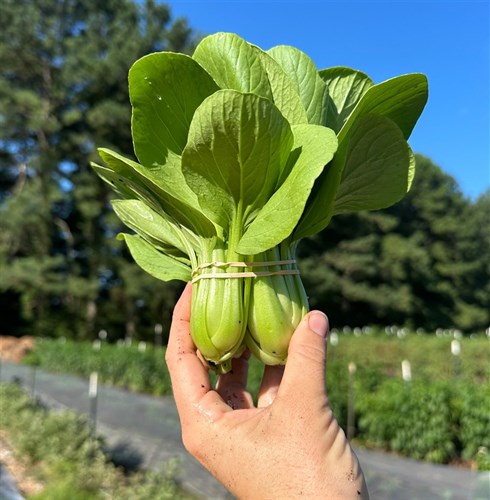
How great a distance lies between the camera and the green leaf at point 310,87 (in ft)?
3.90

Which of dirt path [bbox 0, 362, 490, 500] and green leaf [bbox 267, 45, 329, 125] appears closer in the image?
green leaf [bbox 267, 45, 329, 125]

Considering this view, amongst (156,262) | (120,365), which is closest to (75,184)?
(120,365)

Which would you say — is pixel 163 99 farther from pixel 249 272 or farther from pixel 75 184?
pixel 75 184

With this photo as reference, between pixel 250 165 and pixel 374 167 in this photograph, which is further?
pixel 374 167

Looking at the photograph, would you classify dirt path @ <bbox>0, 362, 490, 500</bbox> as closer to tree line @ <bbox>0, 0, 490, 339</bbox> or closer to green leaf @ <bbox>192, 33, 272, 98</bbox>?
green leaf @ <bbox>192, 33, 272, 98</bbox>

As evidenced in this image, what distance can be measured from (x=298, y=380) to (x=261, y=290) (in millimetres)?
212

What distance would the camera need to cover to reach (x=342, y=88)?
1.26 meters

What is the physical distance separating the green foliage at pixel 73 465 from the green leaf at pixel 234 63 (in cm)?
377

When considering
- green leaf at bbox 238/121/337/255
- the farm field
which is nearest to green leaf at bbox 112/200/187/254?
green leaf at bbox 238/121/337/255

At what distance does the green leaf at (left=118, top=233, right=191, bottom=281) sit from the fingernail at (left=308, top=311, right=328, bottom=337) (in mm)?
365

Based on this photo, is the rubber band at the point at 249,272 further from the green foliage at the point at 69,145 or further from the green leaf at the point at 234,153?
the green foliage at the point at 69,145

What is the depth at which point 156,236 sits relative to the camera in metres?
1.30

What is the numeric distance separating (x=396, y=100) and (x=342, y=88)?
0.22 metres

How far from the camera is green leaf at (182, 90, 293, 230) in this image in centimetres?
94
